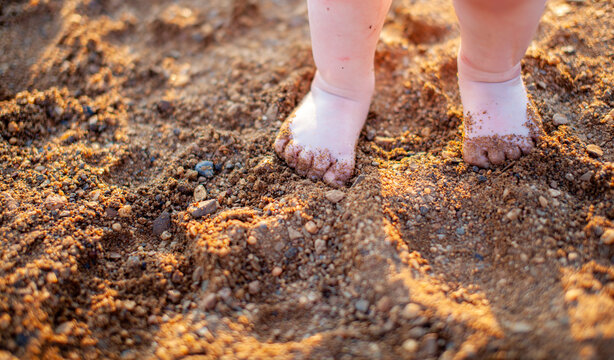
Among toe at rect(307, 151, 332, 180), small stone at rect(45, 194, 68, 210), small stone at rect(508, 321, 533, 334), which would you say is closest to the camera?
small stone at rect(508, 321, 533, 334)

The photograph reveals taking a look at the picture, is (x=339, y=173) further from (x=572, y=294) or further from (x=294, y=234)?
(x=572, y=294)

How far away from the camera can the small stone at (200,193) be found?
1316mm

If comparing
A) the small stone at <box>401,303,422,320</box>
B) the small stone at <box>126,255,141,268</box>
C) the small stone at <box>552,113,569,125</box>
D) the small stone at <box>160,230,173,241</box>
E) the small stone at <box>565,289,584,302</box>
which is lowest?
the small stone at <box>160,230,173,241</box>

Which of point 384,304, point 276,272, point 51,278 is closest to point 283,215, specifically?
point 276,272

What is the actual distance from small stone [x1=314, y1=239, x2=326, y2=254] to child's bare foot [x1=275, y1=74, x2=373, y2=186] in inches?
8.7

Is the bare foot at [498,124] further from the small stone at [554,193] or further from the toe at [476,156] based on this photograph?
the small stone at [554,193]

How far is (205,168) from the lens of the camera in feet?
4.58

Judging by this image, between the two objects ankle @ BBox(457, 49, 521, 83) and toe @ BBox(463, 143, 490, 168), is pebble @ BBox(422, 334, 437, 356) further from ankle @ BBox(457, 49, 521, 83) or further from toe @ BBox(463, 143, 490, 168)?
ankle @ BBox(457, 49, 521, 83)

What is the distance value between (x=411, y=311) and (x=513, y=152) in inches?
24.6

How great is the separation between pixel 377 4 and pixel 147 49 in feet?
3.79

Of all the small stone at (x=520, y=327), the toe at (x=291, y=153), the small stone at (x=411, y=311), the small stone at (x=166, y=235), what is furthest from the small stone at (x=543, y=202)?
the small stone at (x=166, y=235)

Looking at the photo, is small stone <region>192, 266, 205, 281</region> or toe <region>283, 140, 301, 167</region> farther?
toe <region>283, 140, 301, 167</region>

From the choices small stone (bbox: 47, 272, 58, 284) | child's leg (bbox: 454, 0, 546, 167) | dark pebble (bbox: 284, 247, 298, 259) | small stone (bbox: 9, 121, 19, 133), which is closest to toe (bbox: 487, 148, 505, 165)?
child's leg (bbox: 454, 0, 546, 167)

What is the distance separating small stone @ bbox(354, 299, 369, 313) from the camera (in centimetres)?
102
